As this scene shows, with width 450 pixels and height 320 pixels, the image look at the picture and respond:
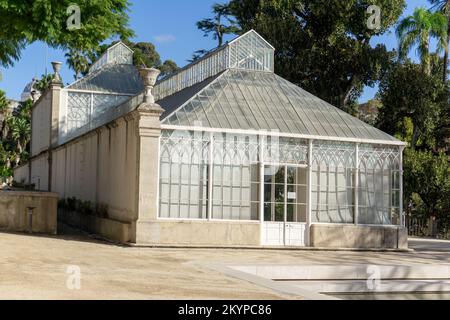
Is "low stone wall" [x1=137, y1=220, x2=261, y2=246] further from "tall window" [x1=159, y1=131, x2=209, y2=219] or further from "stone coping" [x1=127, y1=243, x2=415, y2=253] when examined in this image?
"tall window" [x1=159, y1=131, x2=209, y2=219]

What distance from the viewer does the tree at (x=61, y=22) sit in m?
14.6

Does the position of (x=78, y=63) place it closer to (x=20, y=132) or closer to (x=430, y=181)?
(x=20, y=132)

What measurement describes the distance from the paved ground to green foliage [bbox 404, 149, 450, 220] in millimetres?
10621

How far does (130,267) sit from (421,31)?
27.8 metres

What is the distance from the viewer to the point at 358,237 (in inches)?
717

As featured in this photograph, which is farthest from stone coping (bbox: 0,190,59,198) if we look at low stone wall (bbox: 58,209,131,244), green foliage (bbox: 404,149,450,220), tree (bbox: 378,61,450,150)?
tree (bbox: 378,61,450,150)

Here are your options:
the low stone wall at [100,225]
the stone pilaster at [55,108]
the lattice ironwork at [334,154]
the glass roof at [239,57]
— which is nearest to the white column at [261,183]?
the lattice ironwork at [334,154]

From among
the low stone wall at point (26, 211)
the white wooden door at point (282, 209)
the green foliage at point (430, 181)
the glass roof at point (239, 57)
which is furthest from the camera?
the green foliage at point (430, 181)

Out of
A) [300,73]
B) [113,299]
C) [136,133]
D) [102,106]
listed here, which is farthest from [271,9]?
[113,299]

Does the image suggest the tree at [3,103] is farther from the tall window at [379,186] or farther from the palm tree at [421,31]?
the tall window at [379,186]

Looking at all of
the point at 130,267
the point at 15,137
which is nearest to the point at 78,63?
the point at 15,137

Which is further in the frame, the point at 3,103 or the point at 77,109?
the point at 3,103

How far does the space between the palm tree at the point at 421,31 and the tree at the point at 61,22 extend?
2162 centimetres
